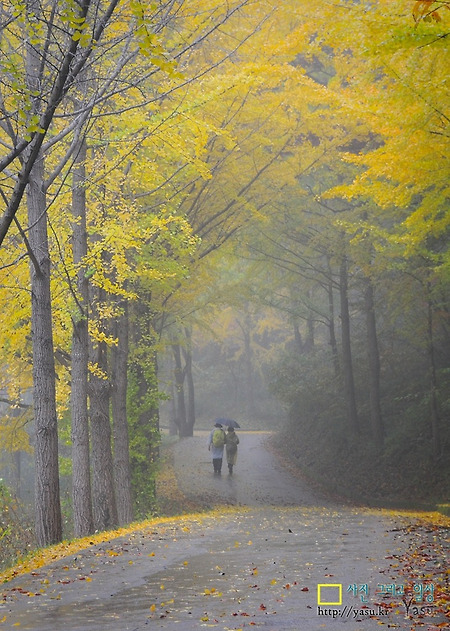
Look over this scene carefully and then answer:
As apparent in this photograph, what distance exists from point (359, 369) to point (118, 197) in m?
15.4

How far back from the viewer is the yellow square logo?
5.54 meters

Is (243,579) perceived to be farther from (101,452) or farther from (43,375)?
(101,452)

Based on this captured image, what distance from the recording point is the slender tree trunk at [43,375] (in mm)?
10133

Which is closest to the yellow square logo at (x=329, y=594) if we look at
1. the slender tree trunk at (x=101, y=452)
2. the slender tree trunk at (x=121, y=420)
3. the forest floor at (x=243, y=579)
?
the forest floor at (x=243, y=579)

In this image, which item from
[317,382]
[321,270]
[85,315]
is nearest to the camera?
[85,315]

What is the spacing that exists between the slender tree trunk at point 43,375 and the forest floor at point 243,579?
2.53 feet

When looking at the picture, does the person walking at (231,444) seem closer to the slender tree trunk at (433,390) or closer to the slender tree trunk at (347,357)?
the slender tree trunk at (347,357)

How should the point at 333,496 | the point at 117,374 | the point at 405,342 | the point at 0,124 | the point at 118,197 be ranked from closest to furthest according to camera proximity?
the point at 0,124, the point at 118,197, the point at 117,374, the point at 333,496, the point at 405,342

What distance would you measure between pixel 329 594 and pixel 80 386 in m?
7.01

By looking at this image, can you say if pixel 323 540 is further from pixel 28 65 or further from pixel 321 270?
pixel 321 270

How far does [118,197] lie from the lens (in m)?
12.8

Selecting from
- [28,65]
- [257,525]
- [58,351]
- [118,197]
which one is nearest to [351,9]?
[28,65]

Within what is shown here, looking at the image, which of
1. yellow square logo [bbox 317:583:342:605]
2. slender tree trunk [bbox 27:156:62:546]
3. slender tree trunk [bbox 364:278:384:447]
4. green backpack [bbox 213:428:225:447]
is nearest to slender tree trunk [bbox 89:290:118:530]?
slender tree trunk [bbox 27:156:62:546]

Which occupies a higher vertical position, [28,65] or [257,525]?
[28,65]
